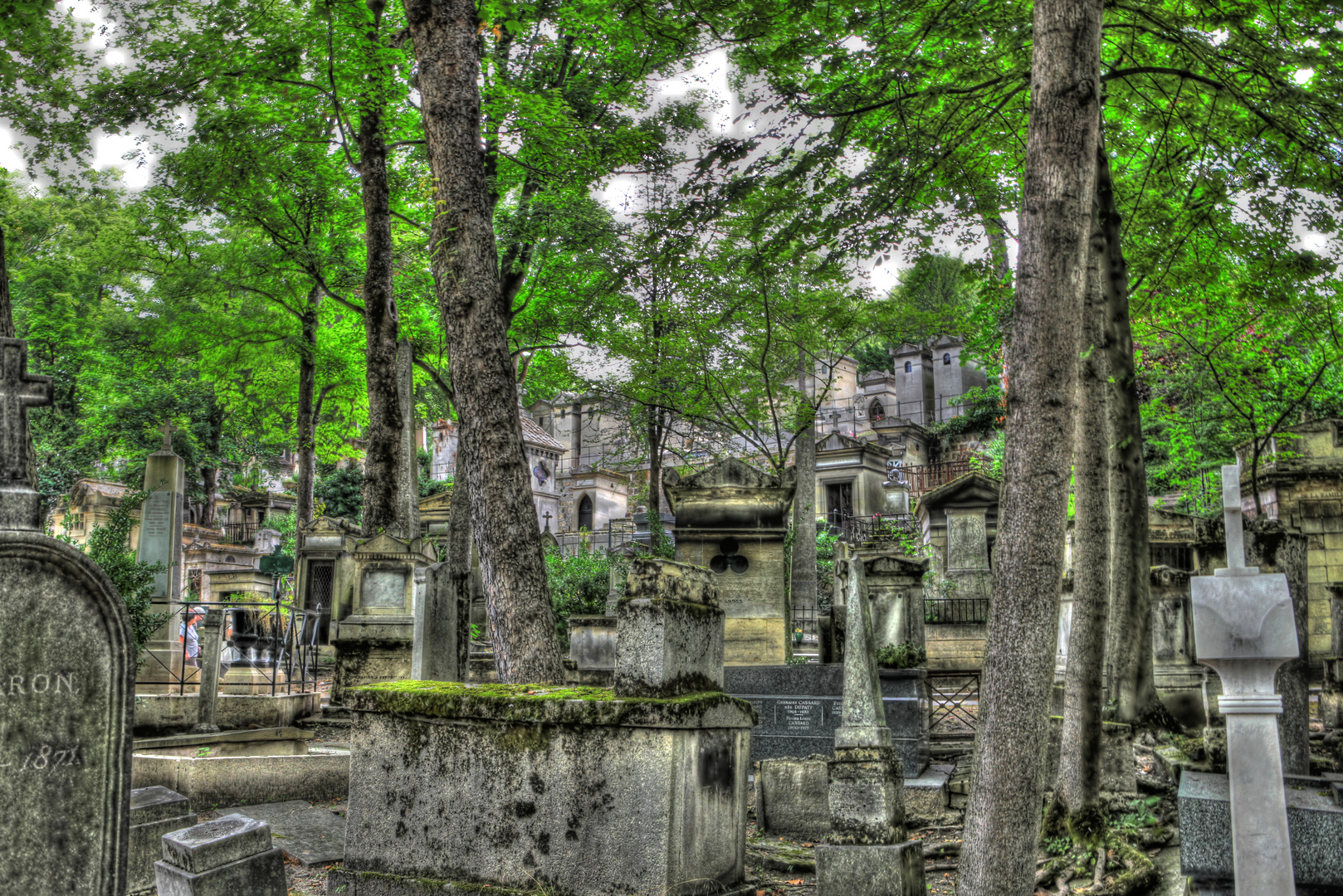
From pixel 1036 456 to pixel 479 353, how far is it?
4.05 m

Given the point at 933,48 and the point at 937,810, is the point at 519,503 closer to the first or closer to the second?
the point at 937,810

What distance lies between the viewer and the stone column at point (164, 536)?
1170cm

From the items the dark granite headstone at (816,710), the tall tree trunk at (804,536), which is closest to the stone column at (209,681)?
the dark granite headstone at (816,710)

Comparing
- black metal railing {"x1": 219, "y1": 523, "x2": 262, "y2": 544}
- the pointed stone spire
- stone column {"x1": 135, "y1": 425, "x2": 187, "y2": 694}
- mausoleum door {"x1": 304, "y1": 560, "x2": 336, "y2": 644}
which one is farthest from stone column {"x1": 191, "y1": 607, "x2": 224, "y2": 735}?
black metal railing {"x1": 219, "y1": 523, "x2": 262, "y2": 544}

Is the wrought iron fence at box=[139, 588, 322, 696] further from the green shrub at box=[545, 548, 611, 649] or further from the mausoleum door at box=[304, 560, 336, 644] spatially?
the mausoleum door at box=[304, 560, 336, 644]

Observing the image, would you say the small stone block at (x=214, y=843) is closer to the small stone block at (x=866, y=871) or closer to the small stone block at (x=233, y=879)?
the small stone block at (x=233, y=879)

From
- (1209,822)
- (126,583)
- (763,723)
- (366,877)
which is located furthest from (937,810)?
(126,583)

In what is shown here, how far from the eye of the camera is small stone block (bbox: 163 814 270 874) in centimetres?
452

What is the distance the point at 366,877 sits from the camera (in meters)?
4.99

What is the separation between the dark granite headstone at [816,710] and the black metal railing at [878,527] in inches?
400

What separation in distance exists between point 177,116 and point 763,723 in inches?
505

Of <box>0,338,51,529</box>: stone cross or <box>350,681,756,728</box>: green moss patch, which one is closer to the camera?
<box>0,338,51,529</box>: stone cross

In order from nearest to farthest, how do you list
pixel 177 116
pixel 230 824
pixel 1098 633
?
pixel 230 824 < pixel 1098 633 < pixel 177 116

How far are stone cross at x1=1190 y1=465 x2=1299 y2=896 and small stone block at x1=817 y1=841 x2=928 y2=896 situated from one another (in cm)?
265
